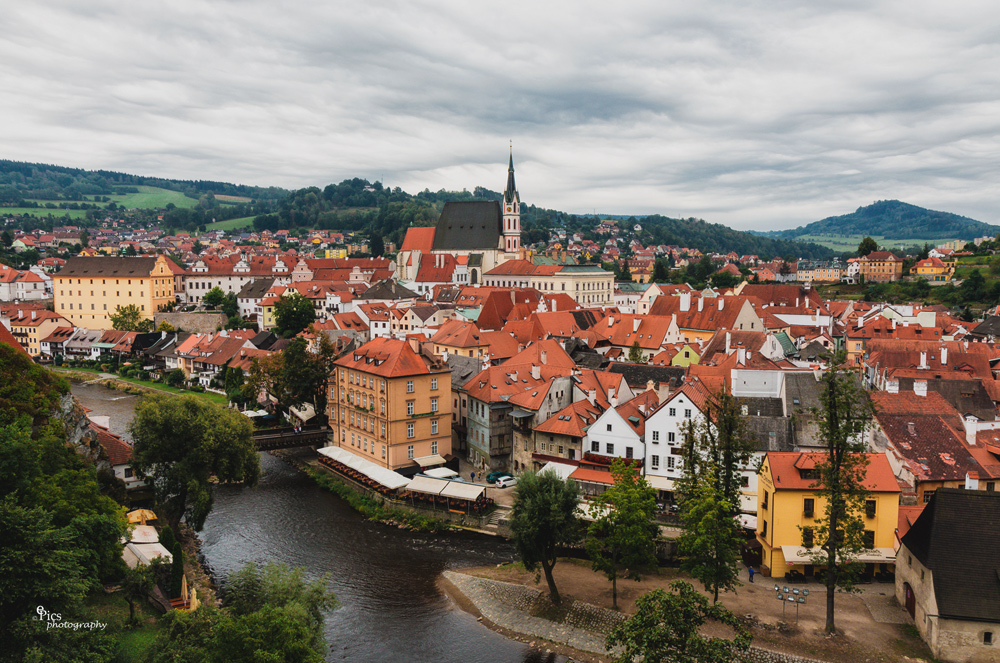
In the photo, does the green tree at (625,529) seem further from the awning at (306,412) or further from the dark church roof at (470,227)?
the dark church roof at (470,227)

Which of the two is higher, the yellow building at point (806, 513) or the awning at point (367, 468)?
the yellow building at point (806, 513)

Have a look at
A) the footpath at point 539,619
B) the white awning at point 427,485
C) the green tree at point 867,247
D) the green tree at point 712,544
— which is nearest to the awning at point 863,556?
the green tree at point 712,544

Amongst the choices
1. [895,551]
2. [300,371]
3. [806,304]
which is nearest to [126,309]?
[300,371]

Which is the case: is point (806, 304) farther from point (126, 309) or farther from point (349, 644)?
point (126, 309)

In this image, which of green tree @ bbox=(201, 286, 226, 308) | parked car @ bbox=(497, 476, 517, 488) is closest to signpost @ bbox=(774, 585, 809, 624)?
parked car @ bbox=(497, 476, 517, 488)

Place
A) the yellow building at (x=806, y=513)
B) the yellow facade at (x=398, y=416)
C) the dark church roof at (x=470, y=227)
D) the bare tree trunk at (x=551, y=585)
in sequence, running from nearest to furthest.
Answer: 1. the bare tree trunk at (x=551, y=585)
2. the yellow building at (x=806, y=513)
3. the yellow facade at (x=398, y=416)
4. the dark church roof at (x=470, y=227)

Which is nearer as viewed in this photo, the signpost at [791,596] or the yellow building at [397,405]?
the signpost at [791,596]

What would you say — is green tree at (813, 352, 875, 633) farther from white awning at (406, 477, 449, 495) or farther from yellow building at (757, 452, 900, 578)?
white awning at (406, 477, 449, 495)
